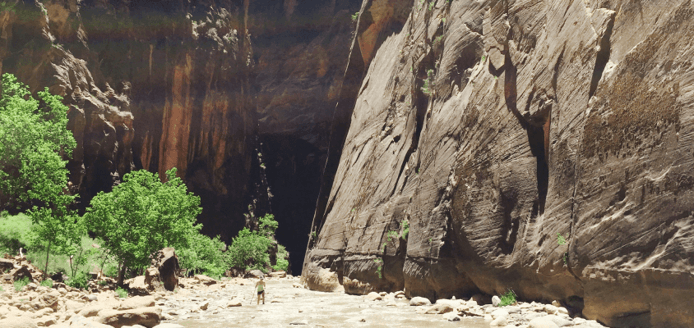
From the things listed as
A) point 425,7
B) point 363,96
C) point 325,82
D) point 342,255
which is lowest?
point 342,255

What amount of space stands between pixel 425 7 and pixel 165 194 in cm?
1656

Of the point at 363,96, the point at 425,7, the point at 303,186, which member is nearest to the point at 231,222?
the point at 303,186

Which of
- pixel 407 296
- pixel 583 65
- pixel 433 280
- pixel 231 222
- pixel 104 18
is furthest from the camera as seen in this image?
pixel 231 222

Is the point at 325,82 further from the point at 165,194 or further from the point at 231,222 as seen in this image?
the point at 165,194

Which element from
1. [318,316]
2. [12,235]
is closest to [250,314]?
[318,316]

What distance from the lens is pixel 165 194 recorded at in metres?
24.3

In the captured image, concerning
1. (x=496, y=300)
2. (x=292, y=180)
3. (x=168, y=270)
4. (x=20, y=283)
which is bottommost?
(x=496, y=300)

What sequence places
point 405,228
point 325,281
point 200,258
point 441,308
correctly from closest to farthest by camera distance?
point 441,308
point 405,228
point 325,281
point 200,258

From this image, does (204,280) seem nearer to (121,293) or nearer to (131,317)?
(121,293)

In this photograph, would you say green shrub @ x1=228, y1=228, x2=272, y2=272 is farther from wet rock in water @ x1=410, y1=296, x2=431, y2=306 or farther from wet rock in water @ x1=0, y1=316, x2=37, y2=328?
wet rock in water @ x1=0, y1=316, x2=37, y2=328

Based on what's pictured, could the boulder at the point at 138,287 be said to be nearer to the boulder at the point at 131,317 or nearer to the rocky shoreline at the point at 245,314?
the rocky shoreline at the point at 245,314

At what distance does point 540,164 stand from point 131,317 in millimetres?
10770

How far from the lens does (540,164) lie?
12469 mm

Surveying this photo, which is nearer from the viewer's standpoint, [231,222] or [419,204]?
[419,204]
